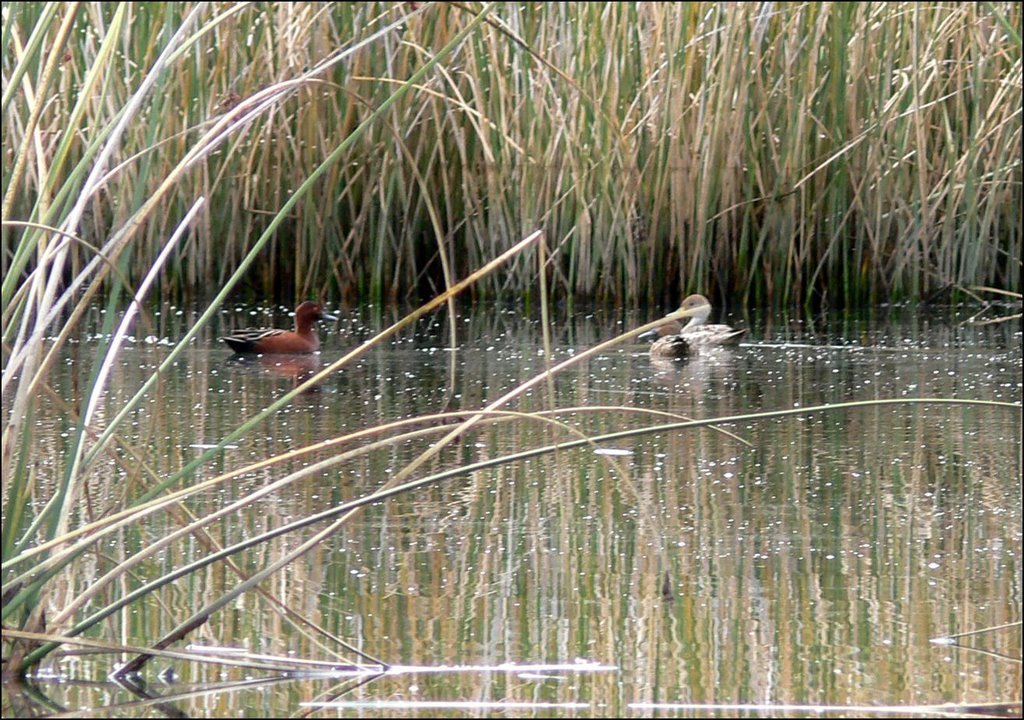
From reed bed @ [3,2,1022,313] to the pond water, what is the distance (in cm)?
226

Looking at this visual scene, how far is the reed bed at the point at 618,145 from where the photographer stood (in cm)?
723

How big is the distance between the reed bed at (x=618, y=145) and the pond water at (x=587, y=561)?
2261 mm

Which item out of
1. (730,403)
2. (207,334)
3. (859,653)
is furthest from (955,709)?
(207,334)

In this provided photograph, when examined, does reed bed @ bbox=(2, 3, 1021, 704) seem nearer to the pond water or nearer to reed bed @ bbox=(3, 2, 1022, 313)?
reed bed @ bbox=(3, 2, 1022, 313)

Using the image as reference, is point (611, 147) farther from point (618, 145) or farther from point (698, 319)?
point (698, 319)

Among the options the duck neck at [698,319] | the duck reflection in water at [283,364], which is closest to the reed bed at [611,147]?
the duck neck at [698,319]

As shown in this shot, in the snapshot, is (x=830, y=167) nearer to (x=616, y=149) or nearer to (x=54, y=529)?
(x=616, y=149)

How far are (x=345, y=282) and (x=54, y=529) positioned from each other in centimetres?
549

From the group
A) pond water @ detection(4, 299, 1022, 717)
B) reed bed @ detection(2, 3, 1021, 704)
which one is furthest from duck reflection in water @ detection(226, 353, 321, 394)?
reed bed @ detection(2, 3, 1021, 704)

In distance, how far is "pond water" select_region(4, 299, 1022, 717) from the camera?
222 centimetres

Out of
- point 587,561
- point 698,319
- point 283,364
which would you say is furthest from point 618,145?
point 587,561

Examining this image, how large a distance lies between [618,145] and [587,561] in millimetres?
4400

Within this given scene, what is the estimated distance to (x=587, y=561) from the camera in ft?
9.43

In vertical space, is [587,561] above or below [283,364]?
below
